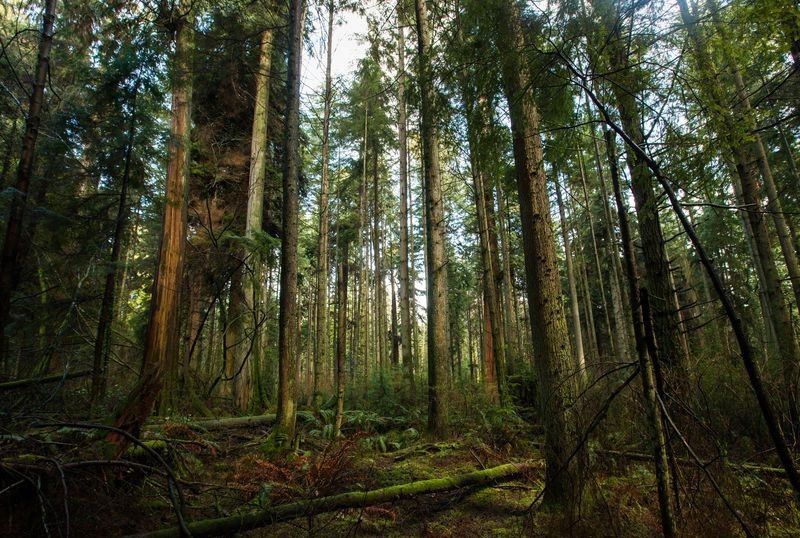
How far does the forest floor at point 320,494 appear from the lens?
244 cm

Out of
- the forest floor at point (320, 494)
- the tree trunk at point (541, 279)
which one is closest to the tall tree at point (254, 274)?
the forest floor at point (320, 494)

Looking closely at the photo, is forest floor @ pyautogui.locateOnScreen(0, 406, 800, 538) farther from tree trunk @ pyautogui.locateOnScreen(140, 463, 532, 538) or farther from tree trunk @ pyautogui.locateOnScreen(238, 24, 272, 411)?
tree trunk @ pyautogui.locateOnScreen(238, 24, 272, 411)

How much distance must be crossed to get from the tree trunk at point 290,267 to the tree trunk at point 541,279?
336cm

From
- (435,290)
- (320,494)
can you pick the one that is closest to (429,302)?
(435,290)

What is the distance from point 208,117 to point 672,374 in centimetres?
1202

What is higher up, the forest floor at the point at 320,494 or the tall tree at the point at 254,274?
the tall tree at the point at 254,274

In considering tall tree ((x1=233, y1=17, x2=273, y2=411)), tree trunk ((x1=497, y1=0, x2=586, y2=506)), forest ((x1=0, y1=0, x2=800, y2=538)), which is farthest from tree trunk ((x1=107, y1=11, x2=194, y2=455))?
tree trunk ((x1=497, y1=0, x2=586, y2=506))

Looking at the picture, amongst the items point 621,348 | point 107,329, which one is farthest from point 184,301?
point 621,348

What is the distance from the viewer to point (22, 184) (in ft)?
13.4

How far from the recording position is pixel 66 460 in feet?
10.2

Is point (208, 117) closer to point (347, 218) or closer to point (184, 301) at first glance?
point (184, 301)

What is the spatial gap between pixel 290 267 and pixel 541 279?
3564 millimetres

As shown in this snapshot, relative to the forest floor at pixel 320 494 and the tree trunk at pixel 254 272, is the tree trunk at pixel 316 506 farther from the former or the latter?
the tree trunk at pixel 254 272

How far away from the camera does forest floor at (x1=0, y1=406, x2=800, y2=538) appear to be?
244 cm
